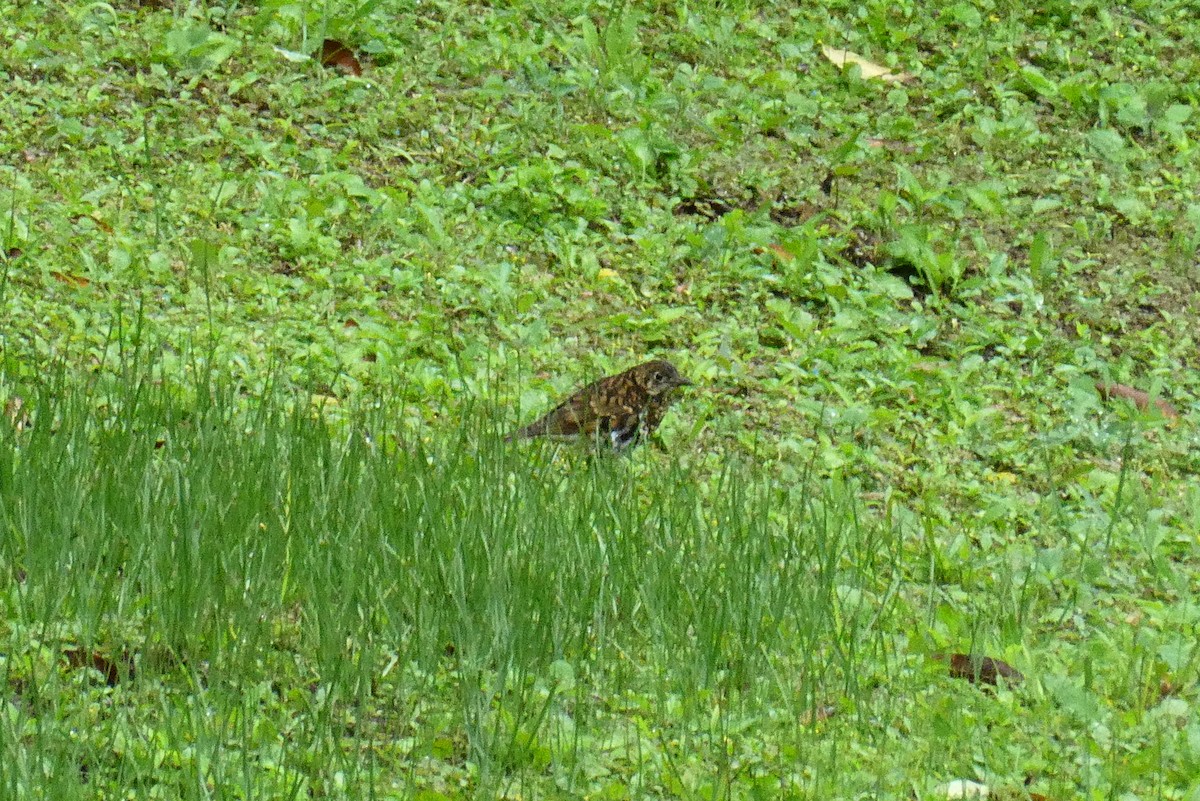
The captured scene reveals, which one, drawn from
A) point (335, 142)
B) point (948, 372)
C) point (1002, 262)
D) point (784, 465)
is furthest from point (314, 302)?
point (1002, 262)

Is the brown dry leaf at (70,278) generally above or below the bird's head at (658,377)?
below

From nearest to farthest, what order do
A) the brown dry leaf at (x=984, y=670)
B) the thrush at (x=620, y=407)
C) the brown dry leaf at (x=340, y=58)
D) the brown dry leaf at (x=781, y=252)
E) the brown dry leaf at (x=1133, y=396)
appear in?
the brown dry leaf at (x=984, y=670) → the thrush at (x=620, y=407) → the brown dry leaf at (x=1133, y=396) → the brown dry leaf at (x=781, y=252) → the brown dry leaf at (x=340, y=58)

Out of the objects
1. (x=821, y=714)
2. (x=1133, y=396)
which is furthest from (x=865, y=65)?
(x=821, y=714)

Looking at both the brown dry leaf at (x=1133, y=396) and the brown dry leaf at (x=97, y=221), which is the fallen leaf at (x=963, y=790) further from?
the brown dry leaf at (x=97, y=221)

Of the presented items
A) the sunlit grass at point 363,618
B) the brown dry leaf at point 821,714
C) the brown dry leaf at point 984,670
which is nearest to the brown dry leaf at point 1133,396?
the sunlit grass at point 363,618

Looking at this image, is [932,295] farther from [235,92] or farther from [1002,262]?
[235,92]

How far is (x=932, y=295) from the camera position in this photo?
28.1ft

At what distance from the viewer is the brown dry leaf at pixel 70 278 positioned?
24.5 feet

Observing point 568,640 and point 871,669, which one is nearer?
point 568,640

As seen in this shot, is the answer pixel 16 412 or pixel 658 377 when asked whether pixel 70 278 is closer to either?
pixel 16 412

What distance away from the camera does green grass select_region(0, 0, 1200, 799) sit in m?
4.12

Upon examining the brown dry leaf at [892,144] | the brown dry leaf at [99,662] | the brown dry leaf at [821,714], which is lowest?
the brown dry leaf at [99,662]

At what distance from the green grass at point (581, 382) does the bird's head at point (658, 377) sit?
35 centimetres

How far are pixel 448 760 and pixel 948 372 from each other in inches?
176
